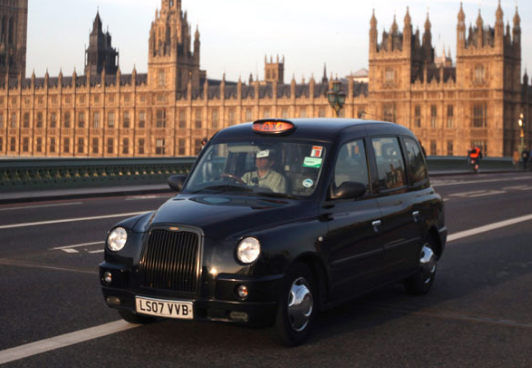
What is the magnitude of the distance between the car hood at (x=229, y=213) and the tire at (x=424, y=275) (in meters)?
1.94

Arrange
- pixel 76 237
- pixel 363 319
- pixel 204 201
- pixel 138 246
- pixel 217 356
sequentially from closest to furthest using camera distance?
pixel 217 356 < pixel 138 246 < pixel 204 201 < pixel 363 319 < pixel 76 237

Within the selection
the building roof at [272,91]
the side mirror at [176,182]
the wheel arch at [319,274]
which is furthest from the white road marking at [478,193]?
the building roof at [272,91]

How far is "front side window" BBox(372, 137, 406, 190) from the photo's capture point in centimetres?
672

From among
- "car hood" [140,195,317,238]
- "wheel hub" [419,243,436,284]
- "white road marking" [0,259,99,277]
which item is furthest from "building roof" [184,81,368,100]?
"car hood" [140,195,317,238]

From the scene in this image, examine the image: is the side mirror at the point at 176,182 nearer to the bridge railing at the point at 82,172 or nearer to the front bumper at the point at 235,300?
the front bumper at the point at 235,300

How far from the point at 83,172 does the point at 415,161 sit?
61.9 ft

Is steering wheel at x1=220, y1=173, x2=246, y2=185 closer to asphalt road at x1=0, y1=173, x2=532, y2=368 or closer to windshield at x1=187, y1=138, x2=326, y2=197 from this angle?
windshield at x1=187, y1=138, x2=326, y2=197

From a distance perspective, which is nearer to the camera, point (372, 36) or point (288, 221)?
point (288, 221)

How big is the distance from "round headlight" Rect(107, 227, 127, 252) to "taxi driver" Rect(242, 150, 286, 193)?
113cm

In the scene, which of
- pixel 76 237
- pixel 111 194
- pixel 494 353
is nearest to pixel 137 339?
pixel 494 353

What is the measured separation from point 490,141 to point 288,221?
8044cm

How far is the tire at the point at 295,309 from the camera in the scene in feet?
16.8

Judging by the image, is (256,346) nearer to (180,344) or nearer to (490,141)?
(180,344)

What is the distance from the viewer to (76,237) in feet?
37.7
